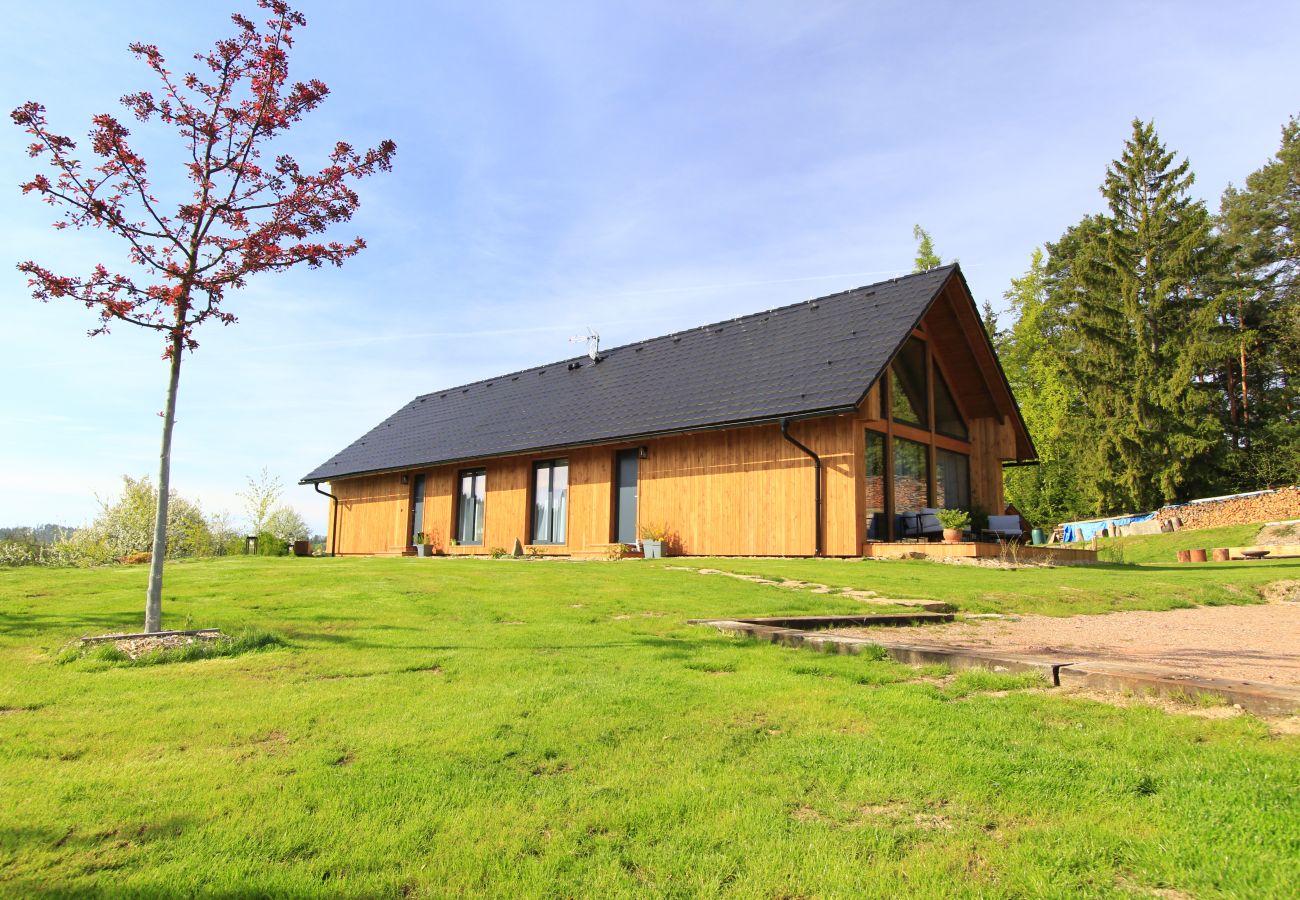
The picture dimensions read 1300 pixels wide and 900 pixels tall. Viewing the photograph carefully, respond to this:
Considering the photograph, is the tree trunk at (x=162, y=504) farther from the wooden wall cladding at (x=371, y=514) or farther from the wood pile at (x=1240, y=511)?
the wood pile at (x=1240, y=511)

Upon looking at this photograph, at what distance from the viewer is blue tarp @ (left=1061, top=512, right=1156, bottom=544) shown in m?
30.6

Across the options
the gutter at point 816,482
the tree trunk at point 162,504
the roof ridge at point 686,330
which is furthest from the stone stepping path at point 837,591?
the roof ridge at point 686,330

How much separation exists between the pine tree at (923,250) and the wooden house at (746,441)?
856 inches

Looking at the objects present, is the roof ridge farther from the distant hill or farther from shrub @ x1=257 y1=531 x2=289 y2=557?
the distant hill

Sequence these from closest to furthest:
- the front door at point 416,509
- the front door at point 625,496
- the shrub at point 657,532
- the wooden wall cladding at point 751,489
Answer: the wooden wall cladding at point 751,489 < the shrub at point 657,532 < the front door at point 625,496 < the front door at point 416,509

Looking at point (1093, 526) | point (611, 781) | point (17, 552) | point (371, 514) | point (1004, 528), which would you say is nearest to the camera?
point (611, 781)

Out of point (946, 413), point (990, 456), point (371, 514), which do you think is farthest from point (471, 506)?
point (990, 456)

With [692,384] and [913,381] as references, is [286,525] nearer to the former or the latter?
[692,384]

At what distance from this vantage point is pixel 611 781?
3.07m

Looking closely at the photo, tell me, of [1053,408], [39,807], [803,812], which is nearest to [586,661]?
[803,812]

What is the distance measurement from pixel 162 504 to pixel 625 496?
44.4ft

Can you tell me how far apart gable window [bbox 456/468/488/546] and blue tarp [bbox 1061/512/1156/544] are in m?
24.8

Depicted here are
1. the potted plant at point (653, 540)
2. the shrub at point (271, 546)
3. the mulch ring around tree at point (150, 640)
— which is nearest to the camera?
the mulch ring around tree at point (150, 640)

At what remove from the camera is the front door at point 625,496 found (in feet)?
63.1
